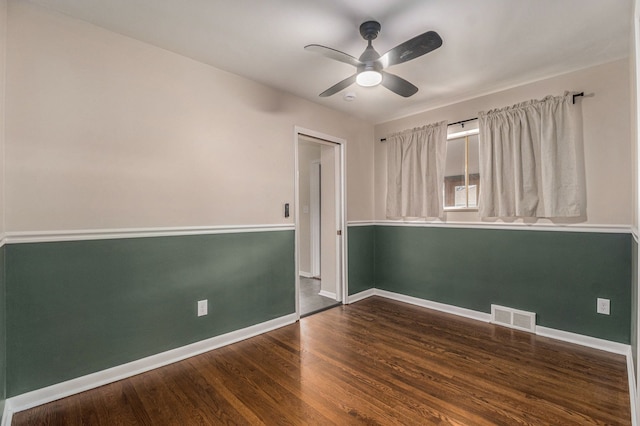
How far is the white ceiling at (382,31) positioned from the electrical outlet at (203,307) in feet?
6.70

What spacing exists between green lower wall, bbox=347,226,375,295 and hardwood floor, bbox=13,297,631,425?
3.78ft

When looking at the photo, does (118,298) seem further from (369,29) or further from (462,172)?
(462,172)

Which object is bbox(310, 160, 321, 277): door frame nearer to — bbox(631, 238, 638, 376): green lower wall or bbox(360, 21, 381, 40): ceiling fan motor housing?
bbox(360, 21, 381, 40): ceiling fan motor housing

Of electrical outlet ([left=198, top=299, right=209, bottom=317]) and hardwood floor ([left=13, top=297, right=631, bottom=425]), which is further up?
electrical outlet ([left=198, top=299, right=209, bottom=317])

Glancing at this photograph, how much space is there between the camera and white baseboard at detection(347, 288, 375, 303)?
151 inches

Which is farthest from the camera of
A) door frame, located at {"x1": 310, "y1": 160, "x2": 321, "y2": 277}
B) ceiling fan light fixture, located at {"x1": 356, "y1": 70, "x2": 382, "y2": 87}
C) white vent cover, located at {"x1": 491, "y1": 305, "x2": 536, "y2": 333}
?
door frame, located at {"x1": 310, "y1": 160, "x2": 321, "y2": 277}

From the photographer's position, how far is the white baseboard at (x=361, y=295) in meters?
3.83

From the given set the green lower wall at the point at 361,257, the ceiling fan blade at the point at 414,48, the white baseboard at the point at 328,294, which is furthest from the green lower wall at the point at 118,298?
the ceiling fan blade at the point at 414,48

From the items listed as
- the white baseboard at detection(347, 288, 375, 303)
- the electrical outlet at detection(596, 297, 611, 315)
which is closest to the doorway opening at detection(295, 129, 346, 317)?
the white baseboard at detection(347, 288, 375, 303)

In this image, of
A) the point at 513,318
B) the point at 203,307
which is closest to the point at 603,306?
the point at 513,318

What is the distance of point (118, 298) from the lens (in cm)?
206

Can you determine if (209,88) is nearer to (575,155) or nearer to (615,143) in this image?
(575,155)

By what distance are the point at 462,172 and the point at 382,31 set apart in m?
1.99

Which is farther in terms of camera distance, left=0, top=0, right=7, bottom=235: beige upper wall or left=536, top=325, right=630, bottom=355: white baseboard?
left=536, top=325, right=630, bottom=355: white baseboard
